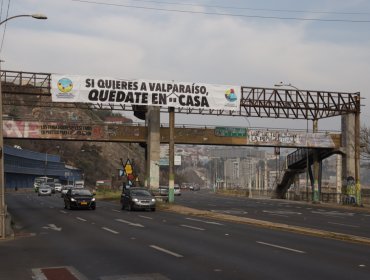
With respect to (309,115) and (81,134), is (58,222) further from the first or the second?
(309,115)

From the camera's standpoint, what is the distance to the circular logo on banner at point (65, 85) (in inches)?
1724

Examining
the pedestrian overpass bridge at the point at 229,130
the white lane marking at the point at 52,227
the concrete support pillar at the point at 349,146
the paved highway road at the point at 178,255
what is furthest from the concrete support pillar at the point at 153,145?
the paved highway road at the point at 178,255

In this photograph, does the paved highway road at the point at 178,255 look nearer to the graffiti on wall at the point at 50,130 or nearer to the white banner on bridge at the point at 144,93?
the white banner on bridge at the point at 144,93

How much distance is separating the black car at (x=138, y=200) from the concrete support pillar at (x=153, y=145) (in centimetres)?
873

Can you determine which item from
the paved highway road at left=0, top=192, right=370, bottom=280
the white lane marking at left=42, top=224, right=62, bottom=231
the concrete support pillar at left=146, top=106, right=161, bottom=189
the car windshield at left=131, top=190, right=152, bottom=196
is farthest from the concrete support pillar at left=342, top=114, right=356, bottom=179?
the white lane marking at left=42, top=224, right=62, bottom=231

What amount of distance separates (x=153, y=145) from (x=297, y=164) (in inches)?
843

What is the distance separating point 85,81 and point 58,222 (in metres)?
20.0

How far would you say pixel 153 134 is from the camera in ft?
156

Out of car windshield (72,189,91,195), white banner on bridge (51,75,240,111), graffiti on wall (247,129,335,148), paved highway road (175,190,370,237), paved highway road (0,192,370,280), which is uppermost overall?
white banner on bridge (51,75,240,111)

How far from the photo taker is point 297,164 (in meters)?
61.7

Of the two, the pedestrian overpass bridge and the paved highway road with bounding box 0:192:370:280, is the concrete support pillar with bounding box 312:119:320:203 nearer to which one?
the pedestrian overpass bridge

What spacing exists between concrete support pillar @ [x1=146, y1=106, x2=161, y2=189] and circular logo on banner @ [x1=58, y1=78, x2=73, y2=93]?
7517 millimetres

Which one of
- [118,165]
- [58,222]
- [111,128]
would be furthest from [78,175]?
[58,222]

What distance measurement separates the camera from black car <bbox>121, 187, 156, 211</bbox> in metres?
36.6
